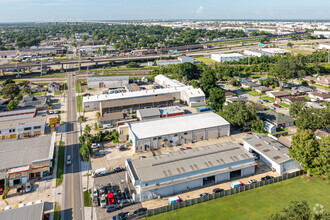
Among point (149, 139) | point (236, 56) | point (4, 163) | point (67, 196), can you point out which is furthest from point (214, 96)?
point (236, 56)

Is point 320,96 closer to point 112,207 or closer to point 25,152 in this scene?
point 112,207

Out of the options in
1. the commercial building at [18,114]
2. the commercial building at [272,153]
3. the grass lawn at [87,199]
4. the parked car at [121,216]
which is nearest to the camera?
the parked car at [121,216]

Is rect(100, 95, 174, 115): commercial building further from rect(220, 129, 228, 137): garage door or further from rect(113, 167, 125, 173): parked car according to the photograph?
rect(113, 167, 125, 173): parked car

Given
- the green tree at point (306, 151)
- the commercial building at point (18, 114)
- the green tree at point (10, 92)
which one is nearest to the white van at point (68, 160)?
the commercial building at point (18, 114)

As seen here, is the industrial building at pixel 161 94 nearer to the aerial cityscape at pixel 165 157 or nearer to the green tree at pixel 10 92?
the aerial cityscape at pixel 165 157

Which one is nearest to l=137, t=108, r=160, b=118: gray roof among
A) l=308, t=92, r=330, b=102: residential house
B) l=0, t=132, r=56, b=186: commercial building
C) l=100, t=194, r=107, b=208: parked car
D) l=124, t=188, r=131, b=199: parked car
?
l=0, t=132, r=56, b=186: commercial building

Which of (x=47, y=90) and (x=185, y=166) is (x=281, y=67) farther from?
(x=47, y=90)
